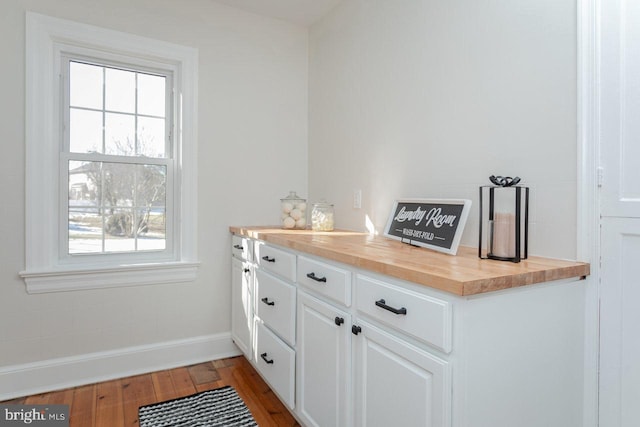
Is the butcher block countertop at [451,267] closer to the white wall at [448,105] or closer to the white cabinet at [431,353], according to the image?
the white cabinet at [431,353]

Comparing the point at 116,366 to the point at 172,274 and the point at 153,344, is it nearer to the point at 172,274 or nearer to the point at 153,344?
the point at 153,344

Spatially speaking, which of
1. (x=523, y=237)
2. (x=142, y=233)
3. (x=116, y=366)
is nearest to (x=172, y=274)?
(x=142, y=233)

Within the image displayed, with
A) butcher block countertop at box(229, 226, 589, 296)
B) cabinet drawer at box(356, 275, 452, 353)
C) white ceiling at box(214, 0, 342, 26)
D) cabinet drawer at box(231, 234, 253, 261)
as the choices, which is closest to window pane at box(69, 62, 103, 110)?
white ceiling at box(214, 0, 342, 26)

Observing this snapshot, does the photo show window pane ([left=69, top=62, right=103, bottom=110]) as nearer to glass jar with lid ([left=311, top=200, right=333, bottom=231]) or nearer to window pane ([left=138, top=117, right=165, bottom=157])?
window pane ([left=138, top=117, right=165, bottom=157])

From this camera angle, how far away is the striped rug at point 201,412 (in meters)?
1.86

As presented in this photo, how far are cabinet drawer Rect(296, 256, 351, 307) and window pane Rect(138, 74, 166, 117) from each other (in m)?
1.57

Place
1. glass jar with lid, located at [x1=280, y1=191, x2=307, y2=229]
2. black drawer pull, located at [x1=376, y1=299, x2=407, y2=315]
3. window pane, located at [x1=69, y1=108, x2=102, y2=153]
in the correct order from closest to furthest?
black drawer pull, located at [x1=376, y1=299, x2=407, y2=315], window pane, located at [x1=69, y1=108, x2=102, y2=153], glass jar with lid, located at [x1=280, y1=191, x2=307, y2=229]

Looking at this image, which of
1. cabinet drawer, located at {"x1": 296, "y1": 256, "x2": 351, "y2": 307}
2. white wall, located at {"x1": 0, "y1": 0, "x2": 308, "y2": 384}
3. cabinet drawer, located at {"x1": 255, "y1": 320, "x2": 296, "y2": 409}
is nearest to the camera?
cabinet drawer, located at {"x1": 296, "y1": 256, "x2": 351, "y2": 307}

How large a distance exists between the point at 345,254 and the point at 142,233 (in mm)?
1668

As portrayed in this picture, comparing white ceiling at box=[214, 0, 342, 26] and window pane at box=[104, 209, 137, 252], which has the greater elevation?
white ceiling at box=[214, 0, 342, 26]

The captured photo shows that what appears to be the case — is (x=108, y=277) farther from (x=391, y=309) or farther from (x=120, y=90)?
(x=391, y=309)

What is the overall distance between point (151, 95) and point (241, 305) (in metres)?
1.53

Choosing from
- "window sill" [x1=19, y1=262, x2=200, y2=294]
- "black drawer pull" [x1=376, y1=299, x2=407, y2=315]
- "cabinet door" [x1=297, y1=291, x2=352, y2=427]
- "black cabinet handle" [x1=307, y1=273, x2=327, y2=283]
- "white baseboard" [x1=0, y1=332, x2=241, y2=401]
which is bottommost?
Result: "white baseboard" [x1=0, y1=332, x2=241, y2=401]

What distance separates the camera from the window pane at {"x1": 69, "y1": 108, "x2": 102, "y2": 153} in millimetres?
2275
